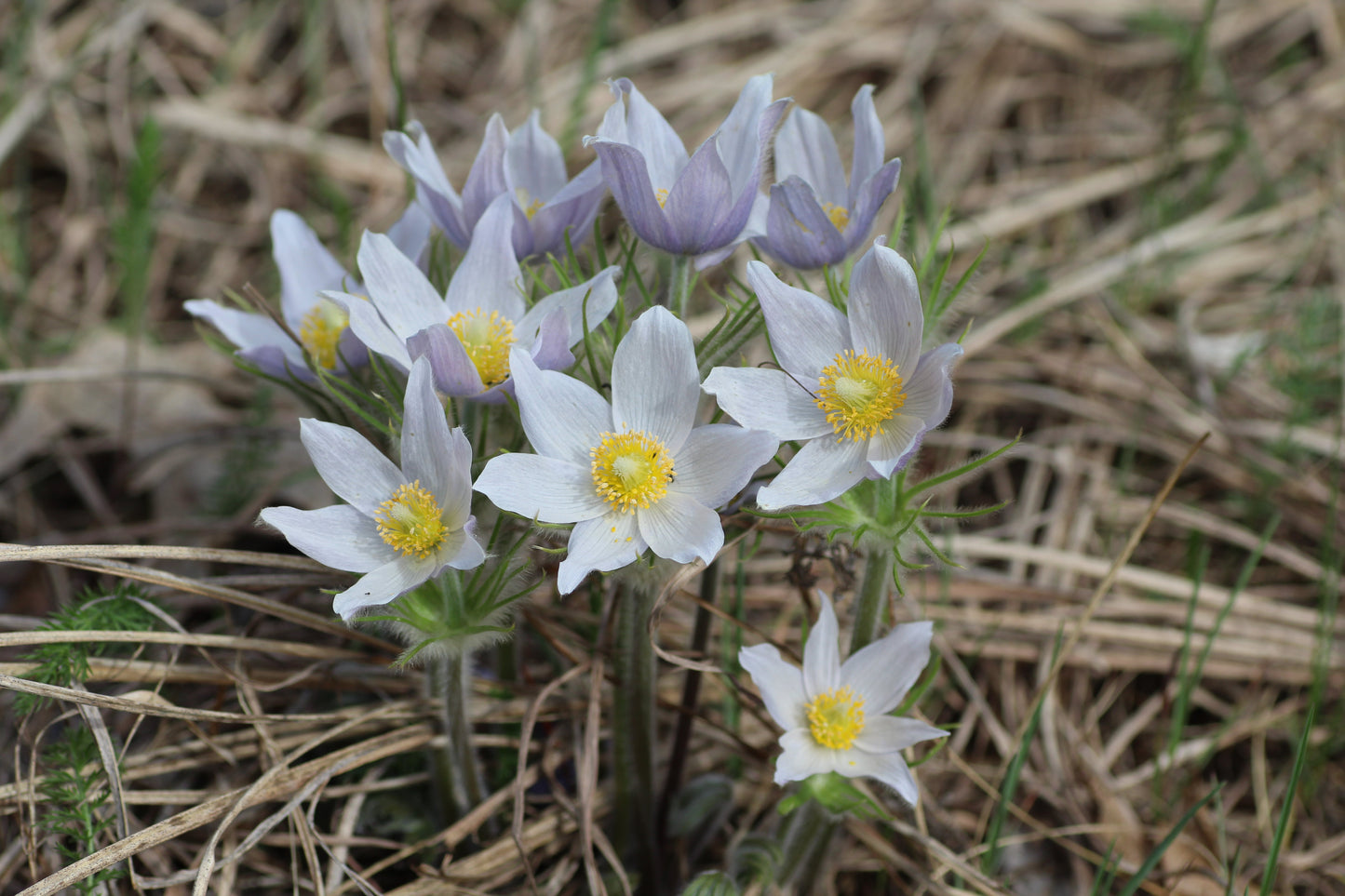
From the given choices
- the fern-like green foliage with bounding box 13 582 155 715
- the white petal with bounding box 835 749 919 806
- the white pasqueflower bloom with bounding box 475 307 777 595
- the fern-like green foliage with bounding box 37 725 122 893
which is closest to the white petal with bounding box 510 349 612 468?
the white pasqueflower bloom with bounding box 475 307 777 595

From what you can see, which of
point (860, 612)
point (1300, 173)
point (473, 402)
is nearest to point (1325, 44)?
point (1300, 173)

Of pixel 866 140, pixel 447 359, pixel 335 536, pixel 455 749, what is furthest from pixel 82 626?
pixel 866 140

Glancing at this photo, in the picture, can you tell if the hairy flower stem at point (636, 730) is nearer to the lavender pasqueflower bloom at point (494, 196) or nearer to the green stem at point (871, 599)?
the green stem at point (871, 599)

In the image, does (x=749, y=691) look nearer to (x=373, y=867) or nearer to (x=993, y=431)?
(x=373, y=867)

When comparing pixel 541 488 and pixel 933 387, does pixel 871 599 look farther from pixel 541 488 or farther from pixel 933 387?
pixel 541 488

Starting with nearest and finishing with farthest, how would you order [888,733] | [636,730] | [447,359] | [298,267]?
[447,359], [888,733], [636,730], [298,267]

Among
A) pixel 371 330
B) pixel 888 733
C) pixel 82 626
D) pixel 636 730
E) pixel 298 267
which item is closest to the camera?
pixel 371 330

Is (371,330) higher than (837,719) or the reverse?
higher
